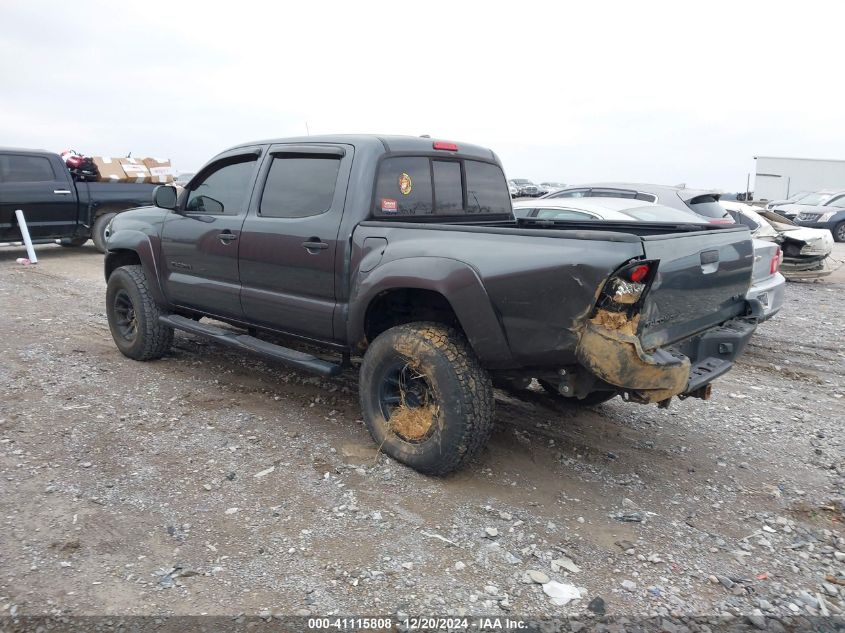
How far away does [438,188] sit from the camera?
14.2ft

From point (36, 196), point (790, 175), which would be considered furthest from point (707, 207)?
point (790, 175)

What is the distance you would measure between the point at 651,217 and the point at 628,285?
15.5ft

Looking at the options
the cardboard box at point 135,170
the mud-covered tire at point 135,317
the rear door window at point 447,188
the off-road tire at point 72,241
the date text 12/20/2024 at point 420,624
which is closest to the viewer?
the date text 12/20/2024 at point 420,624

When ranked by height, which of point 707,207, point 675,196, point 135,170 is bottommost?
point 707,207

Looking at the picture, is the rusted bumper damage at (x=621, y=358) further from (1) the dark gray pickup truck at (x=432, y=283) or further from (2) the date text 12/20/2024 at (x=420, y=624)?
(2) the date text 12/20/2024 at (x=420, y=624)

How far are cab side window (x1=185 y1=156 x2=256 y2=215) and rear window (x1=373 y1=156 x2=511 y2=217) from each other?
113cm

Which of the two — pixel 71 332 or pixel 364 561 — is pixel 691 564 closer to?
pixel 364 561

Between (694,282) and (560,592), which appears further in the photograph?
(694,282)

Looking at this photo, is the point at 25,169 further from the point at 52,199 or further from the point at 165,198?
the point at 165,198

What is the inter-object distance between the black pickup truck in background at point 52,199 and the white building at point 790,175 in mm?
28933

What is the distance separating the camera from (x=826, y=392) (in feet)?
17.4

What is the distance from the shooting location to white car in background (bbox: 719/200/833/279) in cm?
909

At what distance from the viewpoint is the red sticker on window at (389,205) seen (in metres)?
3.92

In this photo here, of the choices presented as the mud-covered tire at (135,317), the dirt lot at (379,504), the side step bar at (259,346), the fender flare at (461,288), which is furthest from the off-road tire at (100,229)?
the fender flare at (461,288)
